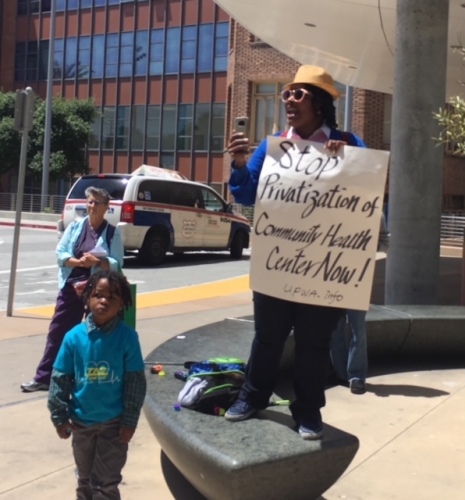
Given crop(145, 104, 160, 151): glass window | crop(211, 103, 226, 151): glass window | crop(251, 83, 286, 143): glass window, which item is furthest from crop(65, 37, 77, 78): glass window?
crop(251, 83, 286, 143): glass window

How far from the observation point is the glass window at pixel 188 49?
39781mm

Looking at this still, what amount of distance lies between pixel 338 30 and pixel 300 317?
41.4 ft

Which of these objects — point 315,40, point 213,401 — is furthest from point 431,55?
point 315,40

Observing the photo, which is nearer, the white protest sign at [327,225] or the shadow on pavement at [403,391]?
the white protest sign at [327,225]

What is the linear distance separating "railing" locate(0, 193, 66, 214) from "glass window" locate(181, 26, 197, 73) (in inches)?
369

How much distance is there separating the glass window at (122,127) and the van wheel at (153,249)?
26129 millimetres

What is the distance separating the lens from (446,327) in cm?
712

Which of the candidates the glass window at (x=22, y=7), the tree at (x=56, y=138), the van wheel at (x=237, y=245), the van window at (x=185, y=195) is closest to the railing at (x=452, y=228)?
the van wheel at (x=237, y=245)

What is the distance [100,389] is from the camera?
11.6 feet

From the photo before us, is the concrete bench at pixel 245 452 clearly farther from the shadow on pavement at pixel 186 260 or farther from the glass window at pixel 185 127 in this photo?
the glass window at pixel 185 127

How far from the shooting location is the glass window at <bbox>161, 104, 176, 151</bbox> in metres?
40.6

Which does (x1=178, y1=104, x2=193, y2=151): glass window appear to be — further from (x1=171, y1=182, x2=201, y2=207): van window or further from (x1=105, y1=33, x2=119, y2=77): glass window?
(x1=171, y1=182, x2=201, y2=207): van window

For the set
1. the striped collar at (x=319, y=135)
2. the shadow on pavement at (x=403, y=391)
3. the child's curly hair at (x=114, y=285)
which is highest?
the striped collar at (x=319, y=135)

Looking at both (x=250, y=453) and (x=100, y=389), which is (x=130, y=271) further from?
(x=250, y=453)
